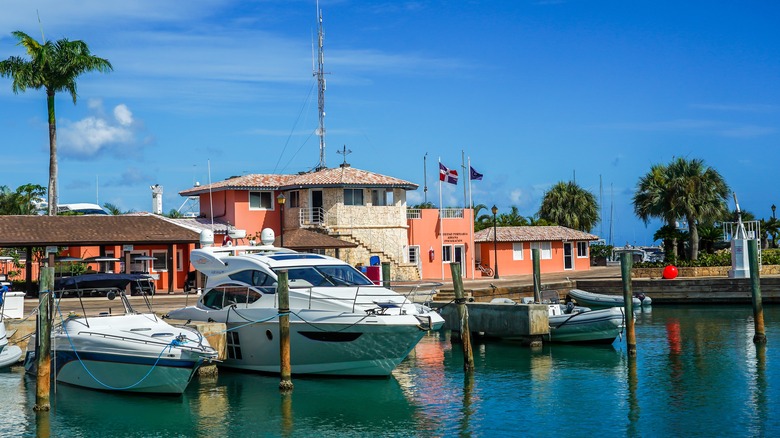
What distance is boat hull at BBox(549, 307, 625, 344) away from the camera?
31188mm

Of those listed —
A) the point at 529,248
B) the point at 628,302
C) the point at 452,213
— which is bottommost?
the point at 628,302

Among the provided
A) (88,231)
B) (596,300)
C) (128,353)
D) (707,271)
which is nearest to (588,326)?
(596,300)

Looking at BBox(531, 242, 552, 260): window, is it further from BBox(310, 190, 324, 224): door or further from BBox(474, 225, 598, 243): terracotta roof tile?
BBox(310, 190, 324, 224): door

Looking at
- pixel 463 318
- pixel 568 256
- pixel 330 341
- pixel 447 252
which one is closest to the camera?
pixel 330 341

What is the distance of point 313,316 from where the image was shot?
23516 millimetres

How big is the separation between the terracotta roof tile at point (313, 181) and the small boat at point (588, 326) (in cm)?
2132

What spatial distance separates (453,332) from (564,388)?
Result: 974 centimetres

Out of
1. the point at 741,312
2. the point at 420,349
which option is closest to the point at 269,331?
the point at 420,349

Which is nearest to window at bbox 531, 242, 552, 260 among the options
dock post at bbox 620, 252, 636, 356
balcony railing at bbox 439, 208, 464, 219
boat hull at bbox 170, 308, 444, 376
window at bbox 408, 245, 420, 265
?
balcony railing at bbox 439, 208, 464, 219

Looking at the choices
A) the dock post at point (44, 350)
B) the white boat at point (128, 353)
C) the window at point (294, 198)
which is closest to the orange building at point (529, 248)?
the window at point (294, 198)

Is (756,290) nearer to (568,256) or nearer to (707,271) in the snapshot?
(707,271)

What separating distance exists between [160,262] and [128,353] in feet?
81.6

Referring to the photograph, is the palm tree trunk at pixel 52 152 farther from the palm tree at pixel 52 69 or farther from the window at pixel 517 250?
the window at pixel 517 250

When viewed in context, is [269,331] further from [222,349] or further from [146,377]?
[146,377]
